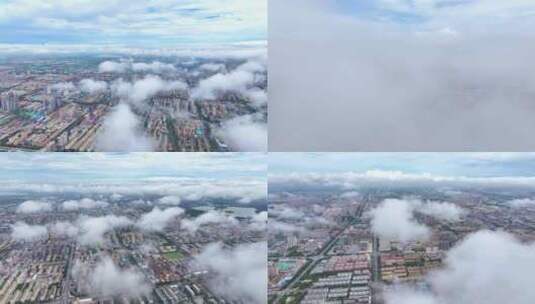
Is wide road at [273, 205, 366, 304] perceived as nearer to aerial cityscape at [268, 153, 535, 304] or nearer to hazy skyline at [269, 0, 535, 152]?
aerial cityscape at [268, 153, 535, 304]

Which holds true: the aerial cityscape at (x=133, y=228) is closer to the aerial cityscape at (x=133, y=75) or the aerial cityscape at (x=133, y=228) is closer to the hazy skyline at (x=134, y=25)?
the aerial cityscape at (x=133, y=75)

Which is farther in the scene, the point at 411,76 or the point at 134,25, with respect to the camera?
the point at 411,76

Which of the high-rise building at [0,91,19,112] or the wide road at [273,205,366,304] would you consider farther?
the wide road at [273,205,366,304]

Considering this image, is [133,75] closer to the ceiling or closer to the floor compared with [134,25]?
closer to the floor

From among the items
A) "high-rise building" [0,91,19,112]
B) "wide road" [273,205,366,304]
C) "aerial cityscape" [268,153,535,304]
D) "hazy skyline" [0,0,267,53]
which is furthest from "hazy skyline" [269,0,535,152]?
"high-rise building" [0,91,19,112]

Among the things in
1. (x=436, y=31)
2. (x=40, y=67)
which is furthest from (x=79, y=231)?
(x=436, y=31)

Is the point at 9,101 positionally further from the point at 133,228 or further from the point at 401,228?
the point at 401,228

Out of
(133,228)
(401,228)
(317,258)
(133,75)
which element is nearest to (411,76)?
(401,228)
